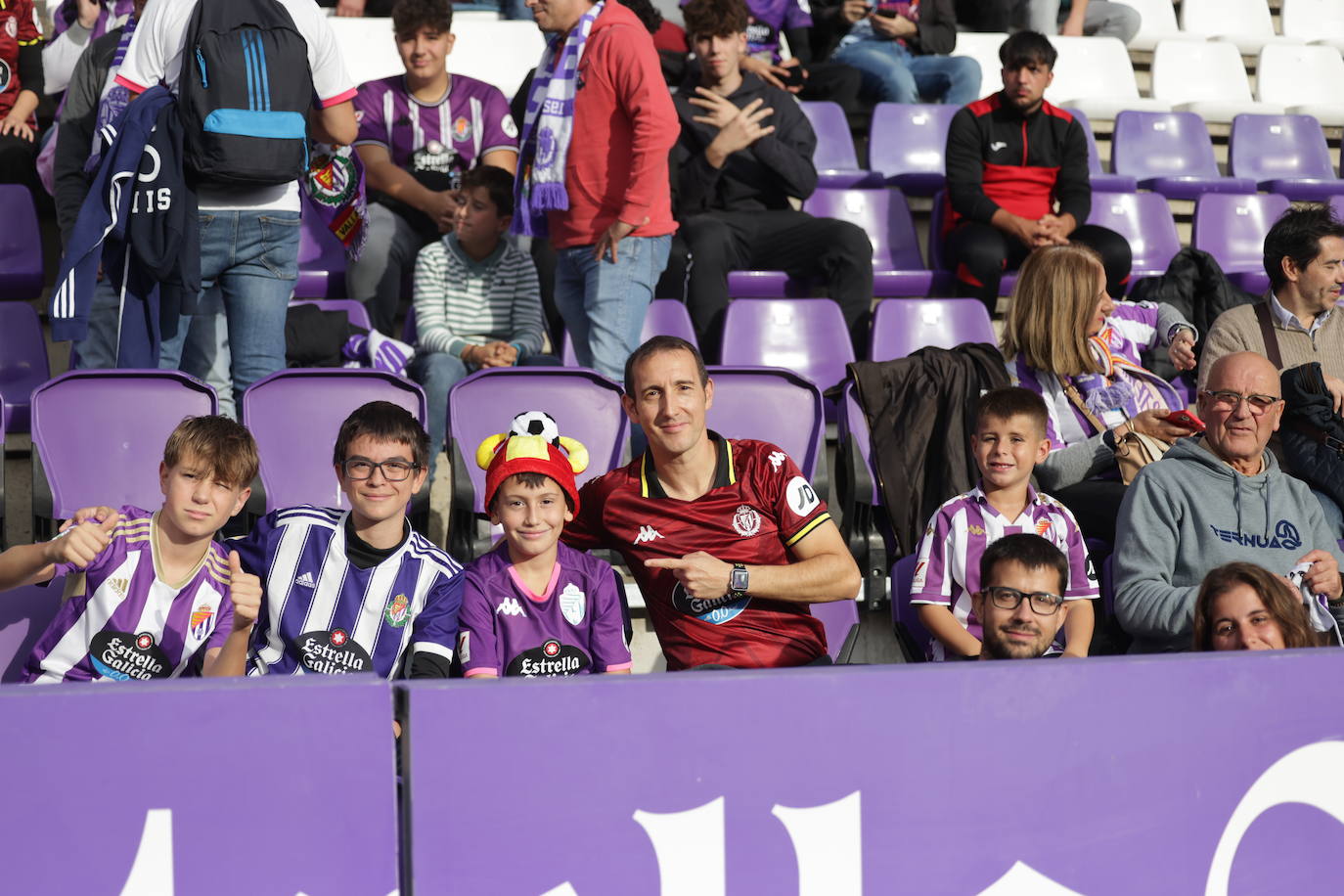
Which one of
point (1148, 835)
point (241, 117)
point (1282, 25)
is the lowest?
point (1148, 835)

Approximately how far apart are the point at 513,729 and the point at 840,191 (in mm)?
4607

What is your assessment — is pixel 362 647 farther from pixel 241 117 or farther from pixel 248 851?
pixel 241 117

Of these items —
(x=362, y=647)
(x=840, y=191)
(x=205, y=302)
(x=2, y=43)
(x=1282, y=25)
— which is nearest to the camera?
(x=362, y=647)

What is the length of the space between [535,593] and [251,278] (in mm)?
1476

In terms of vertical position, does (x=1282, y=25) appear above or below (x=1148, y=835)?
above

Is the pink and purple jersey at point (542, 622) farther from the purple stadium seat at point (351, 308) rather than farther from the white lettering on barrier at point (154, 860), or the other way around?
the purple stadium seat at point (351, 308)

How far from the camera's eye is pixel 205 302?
403 centimetres

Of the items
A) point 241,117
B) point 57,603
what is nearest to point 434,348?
point 241,117

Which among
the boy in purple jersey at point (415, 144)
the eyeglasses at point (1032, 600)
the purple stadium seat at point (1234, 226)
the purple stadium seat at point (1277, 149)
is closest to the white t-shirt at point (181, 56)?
the boy in purple jersey at point (415, 144)

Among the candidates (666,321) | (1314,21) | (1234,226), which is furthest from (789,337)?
(1314,21)

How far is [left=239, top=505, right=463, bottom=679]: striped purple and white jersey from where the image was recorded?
2900 mm

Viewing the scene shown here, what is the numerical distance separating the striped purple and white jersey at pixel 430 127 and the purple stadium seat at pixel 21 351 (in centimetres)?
140

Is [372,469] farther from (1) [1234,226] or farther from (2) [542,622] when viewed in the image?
(1) [1234,226]

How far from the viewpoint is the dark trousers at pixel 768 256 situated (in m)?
5.19
